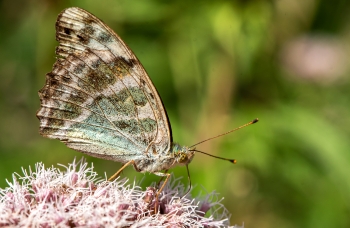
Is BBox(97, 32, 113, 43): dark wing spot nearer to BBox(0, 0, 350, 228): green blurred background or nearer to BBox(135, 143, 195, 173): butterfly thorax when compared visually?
BBox(135, 143, 195, 173): butterfly thorax

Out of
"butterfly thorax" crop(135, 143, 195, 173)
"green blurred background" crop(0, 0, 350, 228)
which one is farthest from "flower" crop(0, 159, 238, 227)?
"green blurred background" crop(0, 0, 350, 228)

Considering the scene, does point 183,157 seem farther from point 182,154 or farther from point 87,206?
point 87,206

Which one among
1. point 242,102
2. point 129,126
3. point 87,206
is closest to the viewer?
point 87,206

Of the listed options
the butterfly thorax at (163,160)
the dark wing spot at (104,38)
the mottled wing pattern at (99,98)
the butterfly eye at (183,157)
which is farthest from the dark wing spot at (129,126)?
the dark wing spot at (104,38)

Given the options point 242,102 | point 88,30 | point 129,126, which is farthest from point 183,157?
point 242,102

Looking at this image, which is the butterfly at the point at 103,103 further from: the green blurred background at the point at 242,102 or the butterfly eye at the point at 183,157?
the green blurred background at the point at 242,102

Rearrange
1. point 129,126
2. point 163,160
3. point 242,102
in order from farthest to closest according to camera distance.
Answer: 1. point 242,102
2. point 129,126
3. point 163,160
